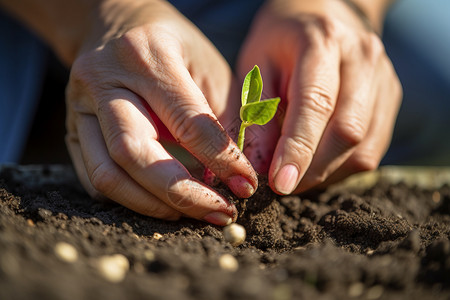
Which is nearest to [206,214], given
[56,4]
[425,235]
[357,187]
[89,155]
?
Result: [89,155]

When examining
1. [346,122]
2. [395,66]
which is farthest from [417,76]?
[346,122]

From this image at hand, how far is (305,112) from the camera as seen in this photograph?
4.16 feet

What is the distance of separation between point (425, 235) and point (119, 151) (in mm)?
893

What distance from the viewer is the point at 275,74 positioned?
1.53 m

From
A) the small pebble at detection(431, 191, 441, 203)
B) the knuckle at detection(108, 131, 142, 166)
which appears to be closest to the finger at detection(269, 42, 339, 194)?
the knuckle at detection(108, 131, 142, 166)

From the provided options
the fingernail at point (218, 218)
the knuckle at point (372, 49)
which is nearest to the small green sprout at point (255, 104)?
the fingernail at point (218, 218)

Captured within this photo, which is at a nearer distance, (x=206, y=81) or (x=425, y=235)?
(x=425, y=235)

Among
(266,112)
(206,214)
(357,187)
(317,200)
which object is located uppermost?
(266,112)

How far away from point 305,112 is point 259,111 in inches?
11.0

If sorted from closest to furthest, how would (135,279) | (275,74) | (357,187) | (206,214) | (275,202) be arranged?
(135,279) → (206,214) → (275,202) → (275,74) → (357,187)

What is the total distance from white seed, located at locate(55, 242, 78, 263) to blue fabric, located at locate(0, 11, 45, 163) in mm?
1476

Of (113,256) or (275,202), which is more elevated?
(113,256)

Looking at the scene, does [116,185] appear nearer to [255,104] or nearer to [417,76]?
[255,104]

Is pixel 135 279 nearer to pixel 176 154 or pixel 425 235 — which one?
pixel 176 154
